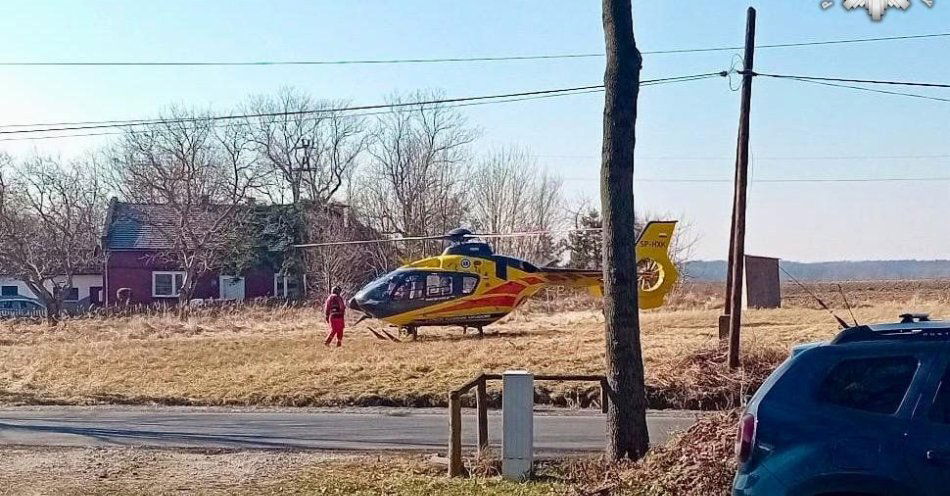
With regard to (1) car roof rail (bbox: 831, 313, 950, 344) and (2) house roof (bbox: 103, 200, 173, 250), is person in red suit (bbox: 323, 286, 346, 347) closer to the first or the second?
(1) car roof rail (bbox: 831, 313, 950, 344)

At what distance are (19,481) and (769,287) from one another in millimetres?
33344

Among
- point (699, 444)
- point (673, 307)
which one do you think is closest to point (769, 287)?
point (673, 307)

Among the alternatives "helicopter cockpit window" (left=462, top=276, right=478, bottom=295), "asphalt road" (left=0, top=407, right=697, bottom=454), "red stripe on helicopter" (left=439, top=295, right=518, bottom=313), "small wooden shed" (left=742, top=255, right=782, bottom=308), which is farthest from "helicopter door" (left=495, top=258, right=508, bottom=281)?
"asphalt road" (left=0, top=407, right=697, bottom=454)

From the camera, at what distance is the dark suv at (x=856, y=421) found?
18.2 ft

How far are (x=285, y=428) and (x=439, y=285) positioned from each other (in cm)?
1562

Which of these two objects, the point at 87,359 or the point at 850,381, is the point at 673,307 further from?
the point at 850,381

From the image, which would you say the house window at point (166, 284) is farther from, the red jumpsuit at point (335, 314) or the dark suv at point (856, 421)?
the dark suv at point (856, 421)

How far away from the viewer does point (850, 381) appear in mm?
5824

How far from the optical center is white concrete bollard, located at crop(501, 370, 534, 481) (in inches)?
389

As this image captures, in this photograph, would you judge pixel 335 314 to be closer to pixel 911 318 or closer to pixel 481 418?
pixel 481 418

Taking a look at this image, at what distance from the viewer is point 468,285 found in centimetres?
3070

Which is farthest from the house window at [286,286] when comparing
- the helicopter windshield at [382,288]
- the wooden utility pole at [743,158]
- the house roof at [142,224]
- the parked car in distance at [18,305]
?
the wooden utility pole at [743,158]

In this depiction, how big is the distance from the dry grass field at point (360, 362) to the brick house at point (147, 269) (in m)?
27.1

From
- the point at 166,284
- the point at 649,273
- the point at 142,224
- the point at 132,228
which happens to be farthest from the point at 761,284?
the point at 132,228
